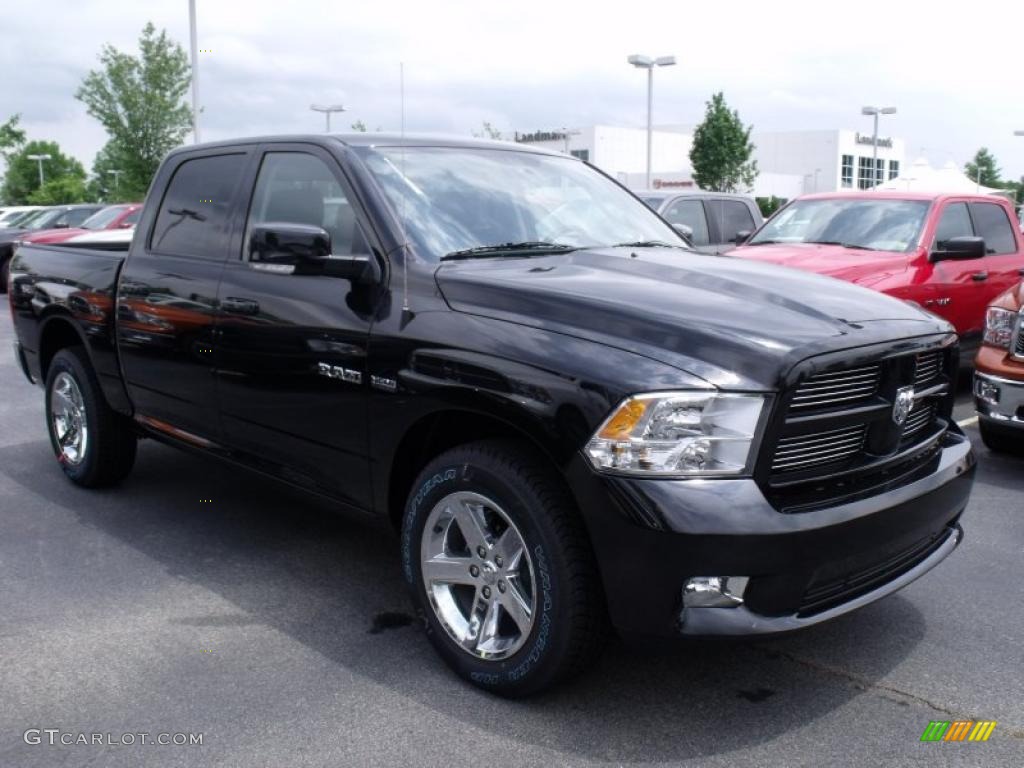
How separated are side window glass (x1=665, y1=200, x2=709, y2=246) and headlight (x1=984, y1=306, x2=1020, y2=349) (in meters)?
6.17

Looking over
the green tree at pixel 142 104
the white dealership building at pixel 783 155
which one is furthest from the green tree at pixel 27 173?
the green tree at pixel 142 104

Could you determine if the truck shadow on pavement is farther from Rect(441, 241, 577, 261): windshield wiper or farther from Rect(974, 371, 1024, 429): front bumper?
Rect(974, 371, 1024, 429): front bumper

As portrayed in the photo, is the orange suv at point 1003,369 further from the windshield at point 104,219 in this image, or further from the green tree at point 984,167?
the green tree at point 984,167

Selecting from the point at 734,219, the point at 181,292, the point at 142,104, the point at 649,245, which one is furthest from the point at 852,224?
the point at 142,104

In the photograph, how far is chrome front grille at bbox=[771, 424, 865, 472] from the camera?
298 centimetres

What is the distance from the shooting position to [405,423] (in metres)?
3.50

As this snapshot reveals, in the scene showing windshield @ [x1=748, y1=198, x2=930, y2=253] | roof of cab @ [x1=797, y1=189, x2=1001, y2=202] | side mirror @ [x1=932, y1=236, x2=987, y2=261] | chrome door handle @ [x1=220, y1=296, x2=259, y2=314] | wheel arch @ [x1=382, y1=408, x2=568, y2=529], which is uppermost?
roof of cab @ [x1=797, y1=189, x2=1001, y2=202]

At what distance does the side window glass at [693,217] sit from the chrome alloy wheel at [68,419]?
A: 314 inches

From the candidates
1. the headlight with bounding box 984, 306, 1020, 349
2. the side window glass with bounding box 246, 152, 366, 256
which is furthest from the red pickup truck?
the side window glass with bounding box 246, 152, 366, 256

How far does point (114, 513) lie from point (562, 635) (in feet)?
10.4

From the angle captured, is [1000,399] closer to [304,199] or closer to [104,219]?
[304,199]

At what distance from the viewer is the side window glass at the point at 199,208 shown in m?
4.63

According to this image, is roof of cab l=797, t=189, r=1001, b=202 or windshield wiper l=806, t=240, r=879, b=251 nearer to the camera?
windshield wiper l=806, t=240, r=879, b=251

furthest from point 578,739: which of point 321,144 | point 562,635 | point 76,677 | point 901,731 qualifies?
point 321,144
